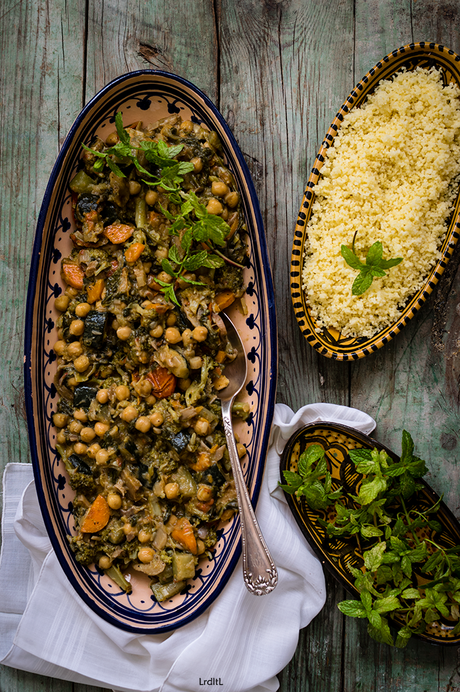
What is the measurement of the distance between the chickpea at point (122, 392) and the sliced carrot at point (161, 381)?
120 millimetres

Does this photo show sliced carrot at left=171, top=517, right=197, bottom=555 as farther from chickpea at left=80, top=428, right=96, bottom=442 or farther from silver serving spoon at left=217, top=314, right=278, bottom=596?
chickpea at left=80, top=428, right=96, bottom=442

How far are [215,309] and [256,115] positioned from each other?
3.71ft

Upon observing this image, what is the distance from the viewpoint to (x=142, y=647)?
2.34 meters

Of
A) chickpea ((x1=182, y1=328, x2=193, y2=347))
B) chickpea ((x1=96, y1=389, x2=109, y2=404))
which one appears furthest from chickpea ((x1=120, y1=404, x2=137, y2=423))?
chickpea ((x1=182, y1=328, x2=193, y2=347))

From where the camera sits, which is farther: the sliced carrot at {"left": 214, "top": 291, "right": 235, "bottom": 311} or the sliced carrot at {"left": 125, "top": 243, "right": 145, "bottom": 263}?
the sliced carrot at {"left": 214, "top": 291, "right": 235, "bottom": 311}

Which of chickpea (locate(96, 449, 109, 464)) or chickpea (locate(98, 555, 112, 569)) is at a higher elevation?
chickpea (locate(96, 449, 109, 464))

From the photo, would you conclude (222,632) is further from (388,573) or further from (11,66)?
(11,66)

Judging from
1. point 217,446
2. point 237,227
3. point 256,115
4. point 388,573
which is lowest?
point 388,573

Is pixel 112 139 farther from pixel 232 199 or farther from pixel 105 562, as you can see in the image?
pixel 105 562

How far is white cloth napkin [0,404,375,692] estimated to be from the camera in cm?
229

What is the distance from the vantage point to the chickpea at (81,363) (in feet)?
7.09

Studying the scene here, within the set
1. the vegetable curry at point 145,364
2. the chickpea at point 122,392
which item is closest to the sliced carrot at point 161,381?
the vegetable curry at point 145,364

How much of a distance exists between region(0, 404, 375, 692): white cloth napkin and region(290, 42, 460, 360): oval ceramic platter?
1.12 feet

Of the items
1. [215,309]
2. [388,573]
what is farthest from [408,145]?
[388,573]
